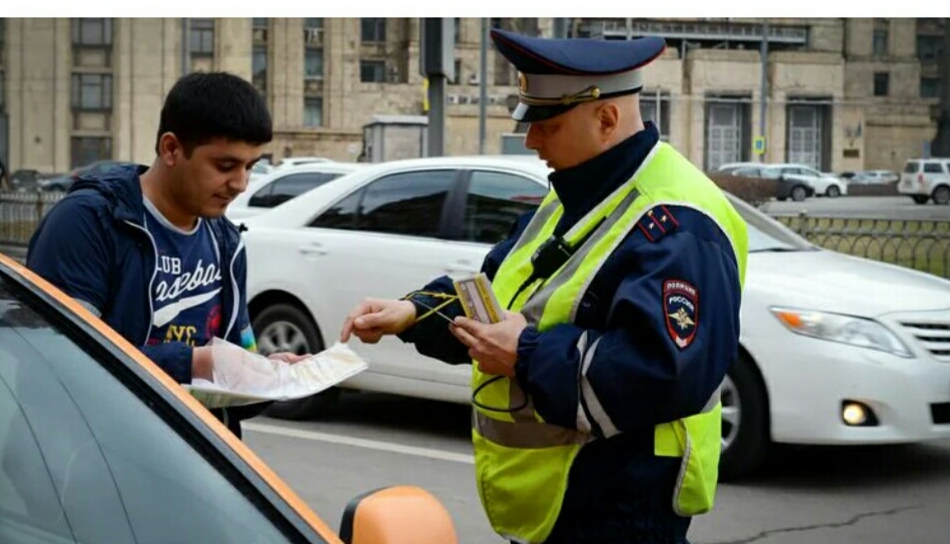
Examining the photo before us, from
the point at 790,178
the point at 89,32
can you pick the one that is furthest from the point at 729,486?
the point at 89,32

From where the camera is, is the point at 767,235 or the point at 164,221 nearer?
the point at 164,221

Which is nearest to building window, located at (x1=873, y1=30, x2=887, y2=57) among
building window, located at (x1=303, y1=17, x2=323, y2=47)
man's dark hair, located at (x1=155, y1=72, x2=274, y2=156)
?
building window, located at (x1=303, y1=17, x2=323, y2=47)

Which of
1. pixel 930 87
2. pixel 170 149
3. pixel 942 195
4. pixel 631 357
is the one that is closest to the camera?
pixel 631 357

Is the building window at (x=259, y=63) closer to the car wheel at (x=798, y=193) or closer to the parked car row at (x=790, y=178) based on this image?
the parked car row at (x=790, y=178)

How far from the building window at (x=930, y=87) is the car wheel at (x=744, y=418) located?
86624mm

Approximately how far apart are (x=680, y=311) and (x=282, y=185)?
975 centimetres

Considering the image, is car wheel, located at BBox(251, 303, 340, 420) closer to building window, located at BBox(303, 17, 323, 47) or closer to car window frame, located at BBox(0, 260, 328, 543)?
car window frame, located at BBox(0, 260, 328, 543)

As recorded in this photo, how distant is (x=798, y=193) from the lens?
191 ft

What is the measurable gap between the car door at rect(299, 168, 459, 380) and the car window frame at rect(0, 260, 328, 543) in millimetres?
5360

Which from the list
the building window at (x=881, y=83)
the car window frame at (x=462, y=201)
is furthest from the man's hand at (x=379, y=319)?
the building window at (x=881, y=83)

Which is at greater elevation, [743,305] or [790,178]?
[790,178]

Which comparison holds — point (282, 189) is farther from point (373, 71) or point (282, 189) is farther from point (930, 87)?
point (930, 87)

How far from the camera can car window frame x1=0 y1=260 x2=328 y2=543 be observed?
218 cm

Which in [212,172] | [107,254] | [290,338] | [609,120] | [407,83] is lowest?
[290,338]
